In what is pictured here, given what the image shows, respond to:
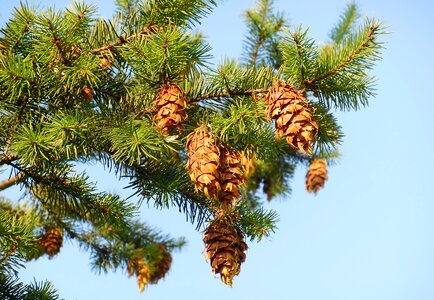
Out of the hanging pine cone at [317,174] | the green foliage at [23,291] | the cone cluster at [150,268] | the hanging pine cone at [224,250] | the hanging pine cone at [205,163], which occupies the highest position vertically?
the hanging pine cone at [317,174]

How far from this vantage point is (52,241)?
9.96ft

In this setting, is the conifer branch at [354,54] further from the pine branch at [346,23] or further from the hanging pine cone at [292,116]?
the pine branch at [346,23]

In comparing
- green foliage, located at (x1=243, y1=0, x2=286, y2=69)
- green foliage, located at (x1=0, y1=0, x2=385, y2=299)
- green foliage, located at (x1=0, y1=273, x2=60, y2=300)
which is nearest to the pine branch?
green foliage, located at (x1=243, y1=0, x2=286, y2=69)

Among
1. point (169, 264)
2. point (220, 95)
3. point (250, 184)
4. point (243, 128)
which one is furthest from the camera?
point (250, 184)

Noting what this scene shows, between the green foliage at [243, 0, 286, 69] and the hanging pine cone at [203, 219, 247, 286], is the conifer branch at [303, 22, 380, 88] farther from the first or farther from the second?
the green foliage at [243, 0, 286, 69]

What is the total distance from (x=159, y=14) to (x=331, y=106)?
29.0 inches

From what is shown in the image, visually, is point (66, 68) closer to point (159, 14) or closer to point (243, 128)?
point (159, 14)

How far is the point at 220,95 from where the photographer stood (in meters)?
2.04

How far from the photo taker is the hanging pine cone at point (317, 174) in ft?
13.2

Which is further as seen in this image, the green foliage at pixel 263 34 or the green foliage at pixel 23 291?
the green foliage at pixel 263 34

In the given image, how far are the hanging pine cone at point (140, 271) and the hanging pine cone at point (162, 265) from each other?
113mm

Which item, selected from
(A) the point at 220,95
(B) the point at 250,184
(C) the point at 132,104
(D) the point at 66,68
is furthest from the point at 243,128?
(B) the point at 250,184

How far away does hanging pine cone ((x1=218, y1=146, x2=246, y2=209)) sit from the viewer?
1956 millimetres

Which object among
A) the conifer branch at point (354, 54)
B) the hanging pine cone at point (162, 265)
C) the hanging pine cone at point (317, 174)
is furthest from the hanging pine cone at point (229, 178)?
the hanging pine cone at point (317, 174)
